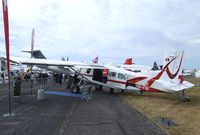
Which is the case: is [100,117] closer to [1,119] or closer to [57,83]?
[1,119]

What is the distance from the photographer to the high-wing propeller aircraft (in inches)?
679

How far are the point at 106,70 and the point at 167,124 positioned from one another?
518 inches

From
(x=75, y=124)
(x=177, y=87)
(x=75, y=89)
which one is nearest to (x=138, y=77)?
(x=177, y=87)

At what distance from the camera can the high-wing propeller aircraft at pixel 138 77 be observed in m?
17.2

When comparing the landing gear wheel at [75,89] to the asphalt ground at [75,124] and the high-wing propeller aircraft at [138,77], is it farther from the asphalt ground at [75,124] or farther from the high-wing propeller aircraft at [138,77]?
the asphalt ground at [75,124]

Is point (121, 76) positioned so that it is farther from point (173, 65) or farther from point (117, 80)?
point (173, 65)

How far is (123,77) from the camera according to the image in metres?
21.5

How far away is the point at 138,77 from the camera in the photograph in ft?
67.1

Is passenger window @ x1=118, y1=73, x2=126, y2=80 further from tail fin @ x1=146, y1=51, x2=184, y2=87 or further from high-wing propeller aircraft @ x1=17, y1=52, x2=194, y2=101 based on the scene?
tail fin @ x1=146, y1=51, x2=184, y2=87

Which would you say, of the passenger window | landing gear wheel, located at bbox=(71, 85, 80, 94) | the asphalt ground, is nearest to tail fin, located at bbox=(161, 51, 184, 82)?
the passenger window

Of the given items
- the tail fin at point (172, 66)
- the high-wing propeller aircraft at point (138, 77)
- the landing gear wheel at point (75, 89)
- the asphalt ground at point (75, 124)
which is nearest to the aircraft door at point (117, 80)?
the high-wing propeller aircraft at point (138, 77)

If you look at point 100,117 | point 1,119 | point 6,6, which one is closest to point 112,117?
point 100,117

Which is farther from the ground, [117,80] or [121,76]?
[121,76]

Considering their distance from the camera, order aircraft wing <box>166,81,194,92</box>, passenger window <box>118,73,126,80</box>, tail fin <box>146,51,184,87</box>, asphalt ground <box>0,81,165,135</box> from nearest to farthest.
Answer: asphalt ground <box>0,81,165,135</box>, aircraft wing <box>166,81,194,92</box>, tail fin <box>146,51,184,87</box>, passenger window <box>118,73,126,80</box>
